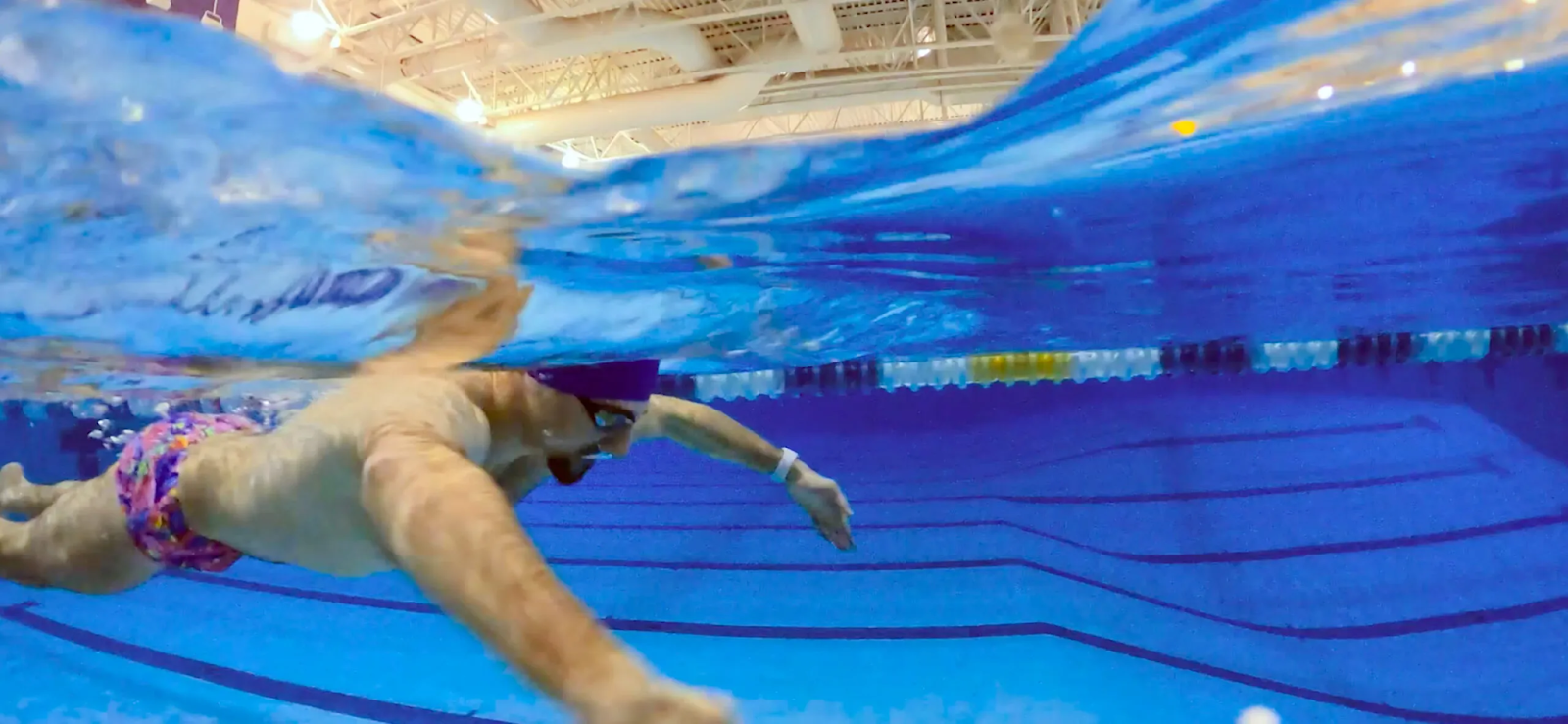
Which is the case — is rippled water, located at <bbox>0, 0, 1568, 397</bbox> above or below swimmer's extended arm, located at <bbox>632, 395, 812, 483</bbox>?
above

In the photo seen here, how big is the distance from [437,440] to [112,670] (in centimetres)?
476

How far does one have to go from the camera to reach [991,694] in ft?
14.1

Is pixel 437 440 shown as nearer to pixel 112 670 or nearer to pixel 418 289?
pixel 418 289

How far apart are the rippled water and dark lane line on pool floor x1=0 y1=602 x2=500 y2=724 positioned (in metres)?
1.93

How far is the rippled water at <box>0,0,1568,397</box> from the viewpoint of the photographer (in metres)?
2.47

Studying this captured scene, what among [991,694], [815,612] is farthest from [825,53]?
[991,694]

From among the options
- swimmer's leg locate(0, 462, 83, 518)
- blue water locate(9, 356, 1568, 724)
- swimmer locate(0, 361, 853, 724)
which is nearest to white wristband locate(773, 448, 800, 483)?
swimmer locate(0, 361, 853, 724)

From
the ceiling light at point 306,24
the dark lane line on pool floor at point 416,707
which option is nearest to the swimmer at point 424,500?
the dark lane line on pool floor at point 416,707

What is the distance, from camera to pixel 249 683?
5.10 metres

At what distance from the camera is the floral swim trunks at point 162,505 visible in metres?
3.28

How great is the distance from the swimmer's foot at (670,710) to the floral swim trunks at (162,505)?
2.71 meters

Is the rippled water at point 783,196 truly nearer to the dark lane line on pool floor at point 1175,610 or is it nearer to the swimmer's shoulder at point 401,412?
the swimmer's shoulder at point 401,412

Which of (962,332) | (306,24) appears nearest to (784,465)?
(962,332)

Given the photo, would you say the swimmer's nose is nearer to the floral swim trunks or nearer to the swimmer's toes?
the floral swim trunks
